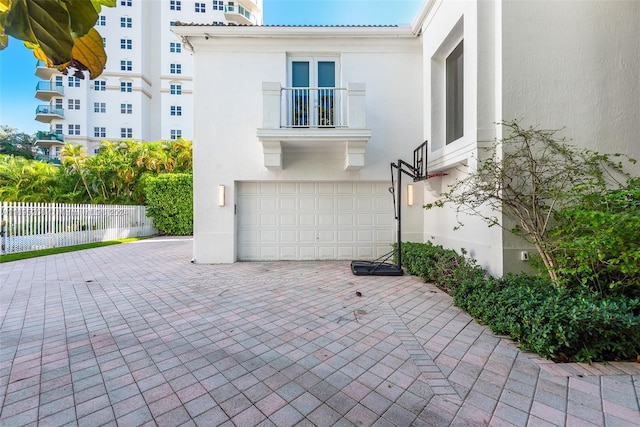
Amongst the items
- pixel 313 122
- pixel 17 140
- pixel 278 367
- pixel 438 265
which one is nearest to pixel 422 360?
pixel 278 367

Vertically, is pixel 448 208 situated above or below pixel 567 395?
above

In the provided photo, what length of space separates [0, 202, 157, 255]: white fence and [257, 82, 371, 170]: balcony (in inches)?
324

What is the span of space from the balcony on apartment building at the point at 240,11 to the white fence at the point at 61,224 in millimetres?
26106

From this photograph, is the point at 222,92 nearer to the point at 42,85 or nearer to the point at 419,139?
the point at 419,139

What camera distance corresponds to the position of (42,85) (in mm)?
26812

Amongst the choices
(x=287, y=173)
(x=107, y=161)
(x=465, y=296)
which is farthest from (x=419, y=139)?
(x=107, y=161)

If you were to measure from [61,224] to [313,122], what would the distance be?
32.2 ft

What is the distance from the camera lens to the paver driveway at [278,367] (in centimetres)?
232

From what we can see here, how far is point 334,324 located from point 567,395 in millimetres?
2409

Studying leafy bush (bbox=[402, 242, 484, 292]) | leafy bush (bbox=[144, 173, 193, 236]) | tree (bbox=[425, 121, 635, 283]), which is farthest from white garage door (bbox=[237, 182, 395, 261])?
leafy bush (bbox=[144, 173, 193, 236])

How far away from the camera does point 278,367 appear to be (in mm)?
2920

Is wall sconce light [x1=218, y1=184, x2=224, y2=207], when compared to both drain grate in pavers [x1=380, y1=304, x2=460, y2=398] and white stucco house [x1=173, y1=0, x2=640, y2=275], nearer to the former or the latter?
white stucco house [x1=173, y1=0, x2=640, y2=275]

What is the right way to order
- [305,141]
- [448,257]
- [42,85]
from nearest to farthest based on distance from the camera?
[448,257] < [305,141] < [42,85]

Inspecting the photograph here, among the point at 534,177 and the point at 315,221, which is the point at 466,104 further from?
the point at 315,221
